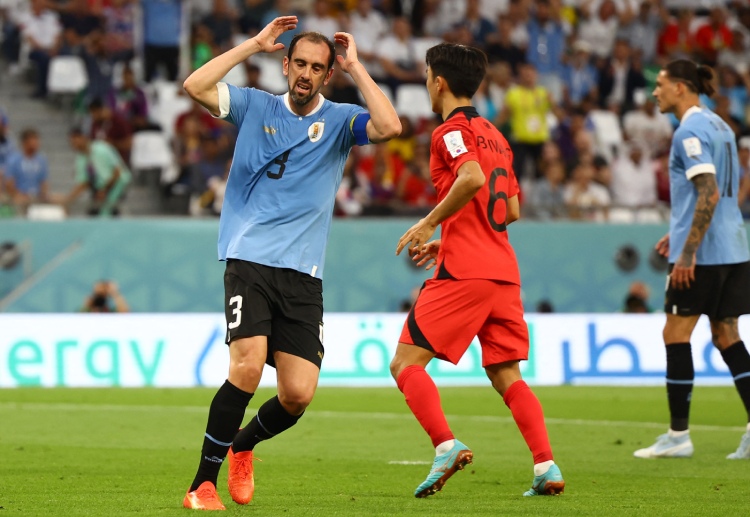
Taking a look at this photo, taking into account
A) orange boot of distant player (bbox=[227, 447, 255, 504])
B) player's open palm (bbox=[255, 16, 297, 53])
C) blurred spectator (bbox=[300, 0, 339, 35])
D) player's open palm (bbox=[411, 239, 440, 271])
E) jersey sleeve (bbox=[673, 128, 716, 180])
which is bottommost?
orange boot of distant player (bbox=[227, 447, 255, 504])

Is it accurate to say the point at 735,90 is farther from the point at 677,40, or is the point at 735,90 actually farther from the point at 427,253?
the point at 427,253

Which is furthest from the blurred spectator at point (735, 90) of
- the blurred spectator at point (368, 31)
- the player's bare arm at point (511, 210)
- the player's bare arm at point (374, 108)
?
the player's bare arm at point (374, 108)

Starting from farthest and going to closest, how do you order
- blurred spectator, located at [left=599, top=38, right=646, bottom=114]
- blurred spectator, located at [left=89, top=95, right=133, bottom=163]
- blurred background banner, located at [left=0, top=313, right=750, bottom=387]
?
1. blurred spectator, located at [left=599, top=38, right=646, bottom=114]
2. blurred spectator, located at [left=89, top=95, right=133, bottom=163]
3. blurred background banner, located at [left=0, top=313, right=750, bottom=387]

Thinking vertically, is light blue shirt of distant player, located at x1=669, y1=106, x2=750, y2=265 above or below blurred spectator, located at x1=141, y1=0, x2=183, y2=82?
below

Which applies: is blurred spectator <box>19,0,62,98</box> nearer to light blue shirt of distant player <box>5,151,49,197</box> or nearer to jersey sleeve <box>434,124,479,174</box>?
light blue shirt of distant player <box>5,151,49,197</box>

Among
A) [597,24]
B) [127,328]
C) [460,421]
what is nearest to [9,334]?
[127,328]

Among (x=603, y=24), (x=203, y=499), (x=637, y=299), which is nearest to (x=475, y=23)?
(x=603, y=24)

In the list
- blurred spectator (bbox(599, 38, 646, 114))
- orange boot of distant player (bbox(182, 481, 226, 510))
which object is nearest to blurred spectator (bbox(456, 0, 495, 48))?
blurred spectator (bbox(599, 38, 646, 114))

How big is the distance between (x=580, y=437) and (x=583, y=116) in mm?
12211

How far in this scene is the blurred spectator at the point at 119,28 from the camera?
20.4 m

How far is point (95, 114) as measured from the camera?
19.0 meters

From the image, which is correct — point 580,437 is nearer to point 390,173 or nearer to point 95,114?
point 390,173

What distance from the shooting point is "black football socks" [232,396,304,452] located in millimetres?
6777

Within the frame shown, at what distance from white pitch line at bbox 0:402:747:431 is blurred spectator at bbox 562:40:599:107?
38.5 feet
